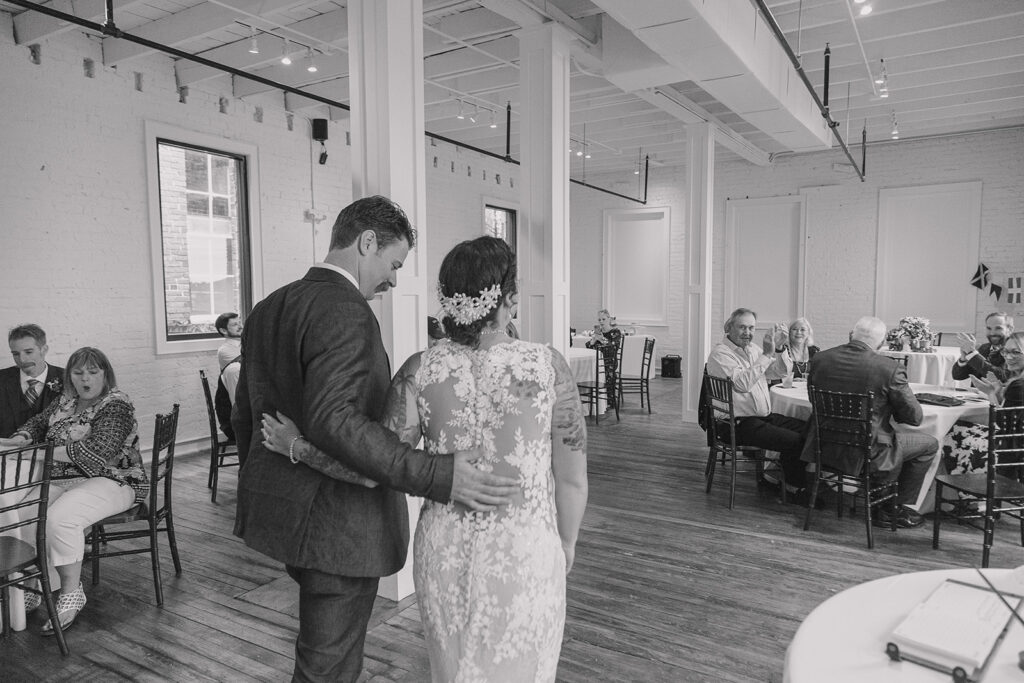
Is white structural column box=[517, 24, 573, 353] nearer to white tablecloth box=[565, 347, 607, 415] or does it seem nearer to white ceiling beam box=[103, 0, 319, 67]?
white ceiling beam box=[103, 0, 319, 67]

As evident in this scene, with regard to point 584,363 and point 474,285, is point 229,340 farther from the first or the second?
point 474,285

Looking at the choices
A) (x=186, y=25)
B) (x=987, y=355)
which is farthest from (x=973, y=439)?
(x=186, y=25)

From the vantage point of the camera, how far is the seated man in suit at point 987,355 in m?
5.47

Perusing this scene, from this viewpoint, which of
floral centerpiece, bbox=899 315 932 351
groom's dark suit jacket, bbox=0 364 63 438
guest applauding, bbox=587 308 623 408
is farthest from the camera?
guest applauding, bbox=587 308 623 408

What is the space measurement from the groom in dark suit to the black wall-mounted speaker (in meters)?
6.23

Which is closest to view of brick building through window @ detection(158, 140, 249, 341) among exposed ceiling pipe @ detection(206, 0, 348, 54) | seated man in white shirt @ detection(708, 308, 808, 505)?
exposed ceiling pipe @ detection(206, 0, 348, 54)

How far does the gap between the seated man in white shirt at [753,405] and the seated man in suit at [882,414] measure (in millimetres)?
364

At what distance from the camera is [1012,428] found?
12.6ft

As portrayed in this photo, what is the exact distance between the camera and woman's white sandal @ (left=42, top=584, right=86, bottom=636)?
3064 millimetres

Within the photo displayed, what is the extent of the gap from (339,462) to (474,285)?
1.78 feet

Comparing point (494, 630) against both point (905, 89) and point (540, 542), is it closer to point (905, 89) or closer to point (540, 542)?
point (540, 542)

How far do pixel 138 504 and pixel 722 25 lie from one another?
459 centimetres

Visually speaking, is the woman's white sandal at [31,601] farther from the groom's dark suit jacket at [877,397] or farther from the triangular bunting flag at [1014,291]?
the triangular bunting flag at [1014,291]

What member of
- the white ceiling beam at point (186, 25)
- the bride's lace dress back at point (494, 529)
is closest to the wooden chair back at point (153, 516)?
the bride's lace dress back at point (494, 529)
